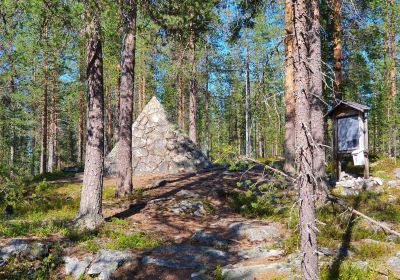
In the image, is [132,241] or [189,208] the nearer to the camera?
[132,241]

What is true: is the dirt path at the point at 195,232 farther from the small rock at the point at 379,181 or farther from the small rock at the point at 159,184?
the small rock at the point at 379,181

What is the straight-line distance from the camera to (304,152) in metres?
4.55

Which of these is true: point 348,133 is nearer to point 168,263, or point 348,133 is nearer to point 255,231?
point 255,231

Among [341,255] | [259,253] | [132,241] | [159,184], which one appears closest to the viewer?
[341,255]

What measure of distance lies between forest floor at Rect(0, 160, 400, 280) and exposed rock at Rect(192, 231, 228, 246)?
3 centimetres

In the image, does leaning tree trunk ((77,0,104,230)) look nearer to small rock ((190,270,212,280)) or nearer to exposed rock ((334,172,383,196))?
small rock ((190,270,212,280))

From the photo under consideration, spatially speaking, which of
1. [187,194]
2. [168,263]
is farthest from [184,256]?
[187,194]

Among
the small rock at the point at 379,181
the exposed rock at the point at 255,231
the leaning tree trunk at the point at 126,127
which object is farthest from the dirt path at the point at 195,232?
the small rock at the point at 379,181

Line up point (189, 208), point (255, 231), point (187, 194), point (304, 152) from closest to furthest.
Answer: point (304, 152)
point (255, 231)
point (189, 208)
point (187, 194)

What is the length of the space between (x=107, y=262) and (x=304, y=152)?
534cm

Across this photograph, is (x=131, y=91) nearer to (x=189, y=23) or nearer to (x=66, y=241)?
(x=189, y=23)

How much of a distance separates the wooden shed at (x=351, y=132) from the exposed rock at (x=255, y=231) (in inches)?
243

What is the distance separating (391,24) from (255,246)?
24.0 metres

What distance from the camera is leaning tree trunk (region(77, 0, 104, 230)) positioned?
33.2ft
